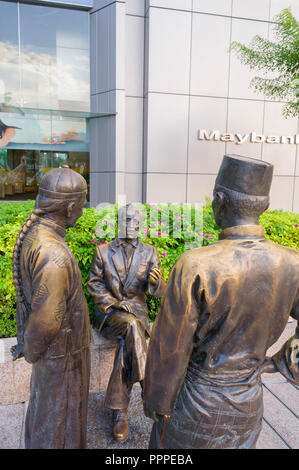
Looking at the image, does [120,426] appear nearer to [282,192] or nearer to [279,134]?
[282,192]

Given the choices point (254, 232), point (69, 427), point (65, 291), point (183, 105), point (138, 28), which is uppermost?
point (138, 28)

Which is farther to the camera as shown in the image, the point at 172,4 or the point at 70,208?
the point at 172,4

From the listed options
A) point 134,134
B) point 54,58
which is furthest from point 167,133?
point 54,58

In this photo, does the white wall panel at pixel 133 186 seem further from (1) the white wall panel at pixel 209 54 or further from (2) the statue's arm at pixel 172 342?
(2) the statue's arm at pixel 172 342

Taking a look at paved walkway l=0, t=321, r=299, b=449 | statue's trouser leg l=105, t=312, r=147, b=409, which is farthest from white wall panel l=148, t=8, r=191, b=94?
paved walkway l=0, t=321, r=299, b=449

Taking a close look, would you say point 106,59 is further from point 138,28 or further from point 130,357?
point 130,357

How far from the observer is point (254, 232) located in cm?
165

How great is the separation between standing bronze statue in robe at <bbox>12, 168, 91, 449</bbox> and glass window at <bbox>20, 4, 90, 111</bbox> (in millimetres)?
9601

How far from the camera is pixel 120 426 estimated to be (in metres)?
3.04

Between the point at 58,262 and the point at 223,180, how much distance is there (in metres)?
0.97

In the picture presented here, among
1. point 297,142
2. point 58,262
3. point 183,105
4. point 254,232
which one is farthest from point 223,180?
point 297,142

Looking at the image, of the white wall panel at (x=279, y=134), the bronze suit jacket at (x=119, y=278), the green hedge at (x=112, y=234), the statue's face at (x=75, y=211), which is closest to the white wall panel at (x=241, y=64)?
the white wall panel at (x=279, y=134)

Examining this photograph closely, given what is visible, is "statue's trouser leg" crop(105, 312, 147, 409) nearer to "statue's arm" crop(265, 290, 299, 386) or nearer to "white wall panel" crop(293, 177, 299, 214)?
"statue's arm" crop(265, 290, 299, 386)

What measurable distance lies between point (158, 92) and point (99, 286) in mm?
7536
